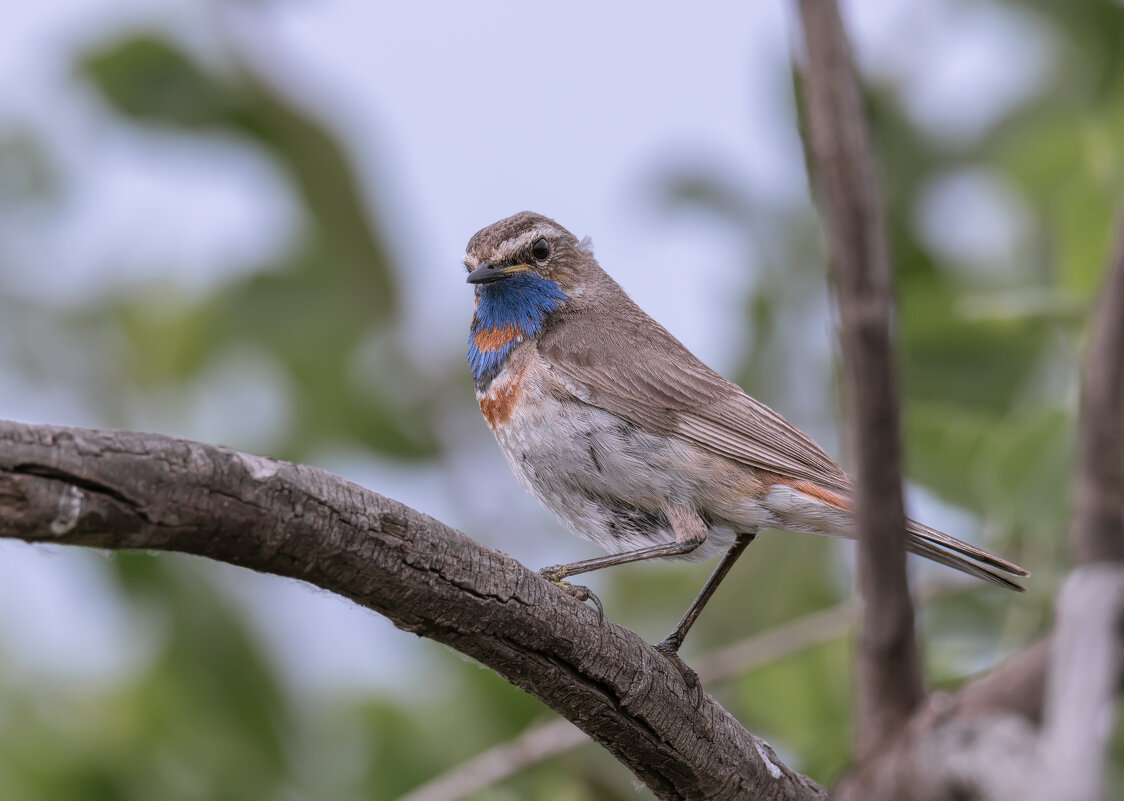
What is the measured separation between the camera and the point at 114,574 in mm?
5965

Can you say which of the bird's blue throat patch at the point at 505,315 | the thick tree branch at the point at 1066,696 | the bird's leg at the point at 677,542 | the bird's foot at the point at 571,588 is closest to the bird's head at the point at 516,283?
the bird's blue throat patch at the point at 505,315

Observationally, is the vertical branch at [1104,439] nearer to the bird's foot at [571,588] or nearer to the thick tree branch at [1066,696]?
the thick tree branch at [1066,696]

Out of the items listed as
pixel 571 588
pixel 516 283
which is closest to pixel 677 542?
pixel 571 588

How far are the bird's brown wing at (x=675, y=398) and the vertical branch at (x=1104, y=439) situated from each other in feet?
8.84

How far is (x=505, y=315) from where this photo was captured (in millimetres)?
5105

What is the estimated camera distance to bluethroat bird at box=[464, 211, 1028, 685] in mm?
4535

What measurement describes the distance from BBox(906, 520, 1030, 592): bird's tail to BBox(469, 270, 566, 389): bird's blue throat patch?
163 centimetres

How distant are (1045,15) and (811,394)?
6.96ft

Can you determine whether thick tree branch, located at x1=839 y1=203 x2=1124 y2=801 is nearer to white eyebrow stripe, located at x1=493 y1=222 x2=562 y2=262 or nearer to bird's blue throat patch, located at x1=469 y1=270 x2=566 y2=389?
bird's blue throat patch, located at x1=469 y1=270 x2=566 y2=389

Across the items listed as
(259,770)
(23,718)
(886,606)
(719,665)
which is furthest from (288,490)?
(23,718)

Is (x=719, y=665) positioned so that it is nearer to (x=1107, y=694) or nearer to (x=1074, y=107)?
(x=1107, y=694)

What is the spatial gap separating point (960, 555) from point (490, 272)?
201cm

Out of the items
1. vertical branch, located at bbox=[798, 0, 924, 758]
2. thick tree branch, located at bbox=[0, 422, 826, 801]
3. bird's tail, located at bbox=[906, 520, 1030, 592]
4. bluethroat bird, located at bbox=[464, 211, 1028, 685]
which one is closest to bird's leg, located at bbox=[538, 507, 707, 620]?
bluethroat bird, located at bbox=[464, 211, 1028, 685]

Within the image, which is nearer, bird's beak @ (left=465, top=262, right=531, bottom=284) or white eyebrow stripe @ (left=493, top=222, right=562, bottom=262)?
bird's beak @ (left=465, top=262, right=531, bottom=284)
